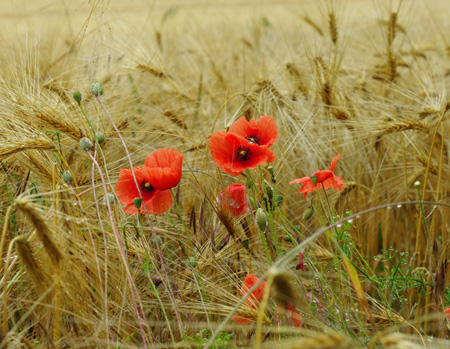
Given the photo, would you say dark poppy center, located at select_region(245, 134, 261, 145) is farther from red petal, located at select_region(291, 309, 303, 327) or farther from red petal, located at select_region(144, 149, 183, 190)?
red petal, located at select_region(291, 309, 303, 327)

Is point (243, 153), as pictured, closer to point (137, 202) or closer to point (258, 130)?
point (258, 130)

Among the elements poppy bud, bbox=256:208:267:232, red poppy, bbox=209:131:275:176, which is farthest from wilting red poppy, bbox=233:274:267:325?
red poppy, bbox=209:131:275:176

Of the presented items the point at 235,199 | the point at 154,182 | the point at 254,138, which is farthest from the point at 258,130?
the point at 154,182

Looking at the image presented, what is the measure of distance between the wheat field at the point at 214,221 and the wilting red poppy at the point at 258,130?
0.10 meters

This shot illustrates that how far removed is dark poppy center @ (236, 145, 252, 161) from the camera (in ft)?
3.07

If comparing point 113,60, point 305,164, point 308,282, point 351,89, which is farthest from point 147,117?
point 308,282

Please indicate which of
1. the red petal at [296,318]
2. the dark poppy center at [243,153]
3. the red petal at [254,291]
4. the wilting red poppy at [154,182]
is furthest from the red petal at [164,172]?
the red petal at [296,318]

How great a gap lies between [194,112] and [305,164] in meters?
0.60

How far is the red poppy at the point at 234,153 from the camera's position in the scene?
2.96ft

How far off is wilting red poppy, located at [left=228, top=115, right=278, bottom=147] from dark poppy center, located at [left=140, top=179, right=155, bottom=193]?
8.1 inches

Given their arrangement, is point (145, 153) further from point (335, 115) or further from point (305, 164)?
point (335, 115)

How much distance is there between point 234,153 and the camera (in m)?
0.92

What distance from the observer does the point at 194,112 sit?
5.90 ft

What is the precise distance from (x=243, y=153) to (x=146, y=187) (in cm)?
21
